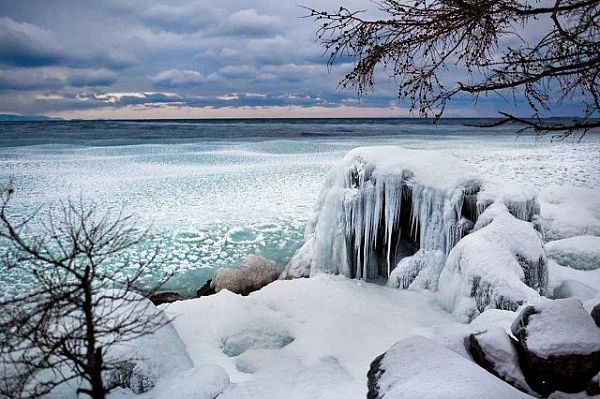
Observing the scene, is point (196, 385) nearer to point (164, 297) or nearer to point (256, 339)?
point (256, 339)

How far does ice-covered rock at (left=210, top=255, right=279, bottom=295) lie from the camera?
11344mm

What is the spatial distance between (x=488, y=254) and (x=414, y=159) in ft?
10.6

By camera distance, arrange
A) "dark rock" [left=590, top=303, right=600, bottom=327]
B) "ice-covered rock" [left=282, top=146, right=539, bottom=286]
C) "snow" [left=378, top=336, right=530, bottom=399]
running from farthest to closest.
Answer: "ice-covered rock" [left=282, top=146, right=539, bottom=286] → "dark rock" [left=590, top=303, right=600, bottom=327] → "snow" [left=378, top=336, right=530, bottom=399]

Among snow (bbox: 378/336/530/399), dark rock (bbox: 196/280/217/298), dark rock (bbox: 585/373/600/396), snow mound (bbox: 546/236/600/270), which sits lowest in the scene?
dark rock (bbox: 196/280/217/298)

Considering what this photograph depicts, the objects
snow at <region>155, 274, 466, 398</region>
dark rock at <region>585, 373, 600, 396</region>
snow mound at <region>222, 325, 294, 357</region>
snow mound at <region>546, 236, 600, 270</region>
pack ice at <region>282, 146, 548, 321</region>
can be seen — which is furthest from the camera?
snow mound at <region>546, 236, 600, 270</region>

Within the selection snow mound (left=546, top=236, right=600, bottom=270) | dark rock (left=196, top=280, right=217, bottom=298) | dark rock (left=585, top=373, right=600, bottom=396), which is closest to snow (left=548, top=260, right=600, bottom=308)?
snow mound (left=546, top=236, right=600, bottom=270)

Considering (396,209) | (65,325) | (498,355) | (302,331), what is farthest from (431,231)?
(65,325)

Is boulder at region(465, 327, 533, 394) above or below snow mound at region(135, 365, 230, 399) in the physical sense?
above

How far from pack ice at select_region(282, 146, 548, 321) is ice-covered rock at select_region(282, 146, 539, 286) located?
22mm

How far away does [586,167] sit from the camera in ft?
105

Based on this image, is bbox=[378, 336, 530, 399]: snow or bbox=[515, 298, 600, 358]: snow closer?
bbox=[378, 336, 530, 399]: snow

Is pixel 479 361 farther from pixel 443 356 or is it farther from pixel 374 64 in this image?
pixel 374 64

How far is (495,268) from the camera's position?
311 inches

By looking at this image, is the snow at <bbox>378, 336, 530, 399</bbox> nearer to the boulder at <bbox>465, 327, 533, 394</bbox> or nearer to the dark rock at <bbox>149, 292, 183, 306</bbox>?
the boulder at <bbox>465, 327, 533, 394</bbox>
